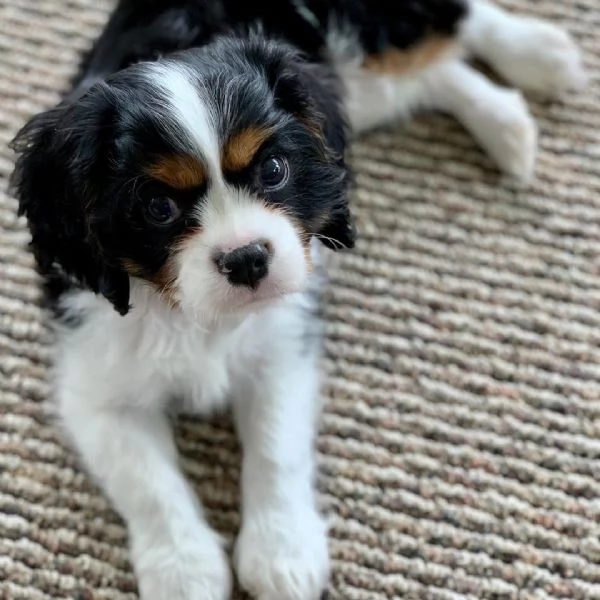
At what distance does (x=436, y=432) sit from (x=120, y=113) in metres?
1.02

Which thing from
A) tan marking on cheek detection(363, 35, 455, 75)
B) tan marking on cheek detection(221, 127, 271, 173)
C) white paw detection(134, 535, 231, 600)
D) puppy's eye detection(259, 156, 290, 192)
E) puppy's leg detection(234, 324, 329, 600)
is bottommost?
white paw detection(134, 535, 231, 600)

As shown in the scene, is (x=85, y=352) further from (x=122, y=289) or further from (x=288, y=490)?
(x=288, y=490)

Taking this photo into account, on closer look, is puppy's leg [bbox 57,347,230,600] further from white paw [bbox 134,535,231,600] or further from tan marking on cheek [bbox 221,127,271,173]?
tan marking on cheek [bbox 221,127,271,173]

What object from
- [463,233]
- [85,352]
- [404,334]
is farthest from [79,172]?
[463,233]

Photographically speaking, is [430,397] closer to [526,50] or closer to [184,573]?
[184,573]

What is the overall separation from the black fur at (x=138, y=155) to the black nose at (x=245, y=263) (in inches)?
3.4

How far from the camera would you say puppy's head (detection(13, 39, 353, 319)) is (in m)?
1.58

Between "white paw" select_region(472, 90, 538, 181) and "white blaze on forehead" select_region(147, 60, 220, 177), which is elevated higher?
"white blaze on forehead" select_region(147, 60, 220, 177)

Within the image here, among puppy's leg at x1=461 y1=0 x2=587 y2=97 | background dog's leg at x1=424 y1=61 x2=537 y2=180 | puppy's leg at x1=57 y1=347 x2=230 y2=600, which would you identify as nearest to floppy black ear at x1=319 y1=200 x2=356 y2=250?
puppy's leg at x1=57 y1=347 x2=230 y2=600

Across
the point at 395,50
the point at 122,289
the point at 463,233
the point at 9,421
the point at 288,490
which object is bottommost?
the point at 9,421

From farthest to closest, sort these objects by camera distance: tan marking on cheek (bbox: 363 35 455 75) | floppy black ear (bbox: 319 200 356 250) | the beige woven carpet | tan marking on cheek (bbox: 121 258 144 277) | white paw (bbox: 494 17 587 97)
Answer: white paw (bbox: 494 17 587 97) < tan marking on cheek (bbox: 363 35 455 75) < the beige woven carpet < floppy black ear (bbox: 319 200 356 250) < tan marking on cheek (bbox: 121 258 144 277)

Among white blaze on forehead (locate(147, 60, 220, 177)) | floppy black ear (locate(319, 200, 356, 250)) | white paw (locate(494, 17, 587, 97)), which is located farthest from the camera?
white paw (locate(494, 17, 587, 97))

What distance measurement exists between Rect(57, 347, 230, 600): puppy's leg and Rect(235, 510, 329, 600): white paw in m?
0.06

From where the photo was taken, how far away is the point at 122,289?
5.65ft
